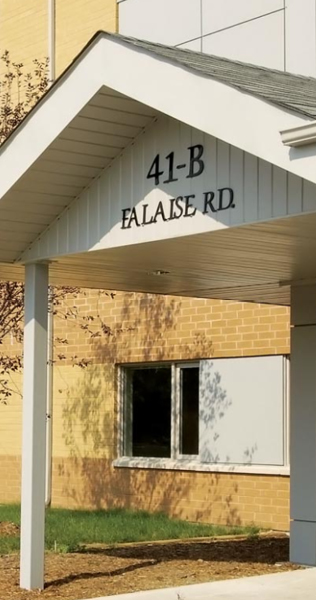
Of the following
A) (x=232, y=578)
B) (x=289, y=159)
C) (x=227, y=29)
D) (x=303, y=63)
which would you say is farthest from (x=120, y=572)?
(x=227, y=29)

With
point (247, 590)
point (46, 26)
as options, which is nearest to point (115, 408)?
point (46, 26)

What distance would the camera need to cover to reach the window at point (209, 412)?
1792 centimetres

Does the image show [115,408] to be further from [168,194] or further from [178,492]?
[168,194]

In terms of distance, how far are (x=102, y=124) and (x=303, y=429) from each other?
4.15 metres

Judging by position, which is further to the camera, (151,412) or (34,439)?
(151,412)

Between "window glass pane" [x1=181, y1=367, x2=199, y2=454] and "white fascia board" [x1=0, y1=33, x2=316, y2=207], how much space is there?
8326mm

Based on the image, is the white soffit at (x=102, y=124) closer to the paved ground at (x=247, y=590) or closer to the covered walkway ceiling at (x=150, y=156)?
the covered walkway ceiling at (x=150, y=156)

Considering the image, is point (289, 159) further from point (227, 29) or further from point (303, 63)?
point (227, 29)

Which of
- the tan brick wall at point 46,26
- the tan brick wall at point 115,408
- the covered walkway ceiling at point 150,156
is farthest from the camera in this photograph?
the tan brick wall at point 46,26

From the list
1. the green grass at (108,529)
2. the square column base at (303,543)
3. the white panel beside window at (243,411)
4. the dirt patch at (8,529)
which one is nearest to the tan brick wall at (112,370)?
the white panel beside window at (243,411)

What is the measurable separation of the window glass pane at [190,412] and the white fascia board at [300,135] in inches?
424

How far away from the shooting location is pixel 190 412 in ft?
63.9

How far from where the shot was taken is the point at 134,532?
54.3 feet

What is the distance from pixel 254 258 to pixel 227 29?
6.97 meters
